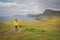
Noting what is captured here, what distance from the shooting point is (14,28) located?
106 inches

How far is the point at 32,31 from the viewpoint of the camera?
2678 millimetres

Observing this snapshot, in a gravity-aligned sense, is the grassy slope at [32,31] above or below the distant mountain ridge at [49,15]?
below

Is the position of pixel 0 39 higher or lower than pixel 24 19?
lower

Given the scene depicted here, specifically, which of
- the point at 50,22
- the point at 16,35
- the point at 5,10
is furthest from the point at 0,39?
the point at 50,22

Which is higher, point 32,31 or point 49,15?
point 49,15

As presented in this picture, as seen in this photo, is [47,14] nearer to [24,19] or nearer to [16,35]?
[24,19]

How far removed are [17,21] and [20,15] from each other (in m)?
0.13

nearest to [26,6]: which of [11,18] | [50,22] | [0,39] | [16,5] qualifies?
[16,5]

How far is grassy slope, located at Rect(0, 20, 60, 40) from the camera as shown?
2650 mm

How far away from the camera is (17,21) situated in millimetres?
2709

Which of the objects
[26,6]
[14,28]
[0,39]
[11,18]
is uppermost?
[26,6]

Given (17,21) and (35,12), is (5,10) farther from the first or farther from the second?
(35,12)

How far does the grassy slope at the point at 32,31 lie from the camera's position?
2.65 metres

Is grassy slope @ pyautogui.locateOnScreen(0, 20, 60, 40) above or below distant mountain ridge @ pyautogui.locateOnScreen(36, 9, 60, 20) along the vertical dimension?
below
